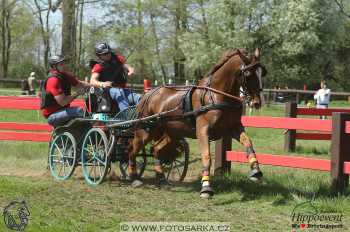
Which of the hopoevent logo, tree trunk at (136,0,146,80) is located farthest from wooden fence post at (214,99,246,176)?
tree trunk at (136,0,146,80)

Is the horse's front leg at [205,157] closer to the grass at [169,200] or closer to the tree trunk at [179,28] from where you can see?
the grass at [169,200]

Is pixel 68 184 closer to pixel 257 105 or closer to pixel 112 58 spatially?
pixel 112 58

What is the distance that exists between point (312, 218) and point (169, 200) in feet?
6.32

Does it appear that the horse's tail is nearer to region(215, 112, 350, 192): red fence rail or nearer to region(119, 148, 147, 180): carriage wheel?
region(119, 148, 147, 180): carriage wheel

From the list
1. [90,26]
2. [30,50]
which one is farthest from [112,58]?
[30,50]

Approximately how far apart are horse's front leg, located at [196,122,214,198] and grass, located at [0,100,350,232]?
13 cm

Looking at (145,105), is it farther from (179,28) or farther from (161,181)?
(179,28)

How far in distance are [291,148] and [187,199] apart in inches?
250

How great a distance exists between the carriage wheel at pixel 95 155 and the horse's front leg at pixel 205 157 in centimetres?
165

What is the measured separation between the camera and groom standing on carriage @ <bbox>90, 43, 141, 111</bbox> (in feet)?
32.0

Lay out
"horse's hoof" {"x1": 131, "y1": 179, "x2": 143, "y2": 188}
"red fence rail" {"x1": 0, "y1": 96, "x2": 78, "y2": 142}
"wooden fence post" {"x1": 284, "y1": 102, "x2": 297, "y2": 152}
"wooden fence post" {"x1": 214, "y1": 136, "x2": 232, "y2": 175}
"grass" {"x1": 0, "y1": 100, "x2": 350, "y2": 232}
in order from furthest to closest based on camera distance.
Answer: "wooden fence post" {"x1": 284, "y1": 102, "x2": 297, "y2": 152} < "red fence rail" {"x1": 0, "y1": 96, "x2": 78, "y2": 142} < "wooden fence post" {"x1": 214, "y1": 136, "x2": 232, "y2": 175} < "horse's hoof" {"x1": 131, "y1": 179, "x2": 143, "y2": 188} < "grass" {"x1": 0, "y1": 100, "x2": 350, "y2": 232}

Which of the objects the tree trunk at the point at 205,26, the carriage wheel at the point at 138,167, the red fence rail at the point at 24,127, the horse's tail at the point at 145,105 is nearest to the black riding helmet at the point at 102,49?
the horse's tail at the point at 145,105

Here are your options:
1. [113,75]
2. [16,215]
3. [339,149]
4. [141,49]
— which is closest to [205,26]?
[141,49]

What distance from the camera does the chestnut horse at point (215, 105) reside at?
7941mm
